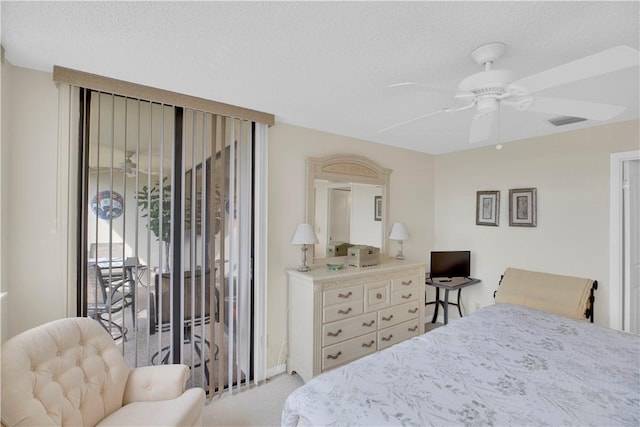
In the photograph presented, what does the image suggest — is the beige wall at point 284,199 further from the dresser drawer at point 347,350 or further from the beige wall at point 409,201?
the dresser drawer at point 347,350

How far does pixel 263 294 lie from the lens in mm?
2604

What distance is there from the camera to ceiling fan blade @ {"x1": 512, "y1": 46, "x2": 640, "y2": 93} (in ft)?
3.56

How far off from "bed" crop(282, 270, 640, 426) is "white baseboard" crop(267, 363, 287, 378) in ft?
4.75

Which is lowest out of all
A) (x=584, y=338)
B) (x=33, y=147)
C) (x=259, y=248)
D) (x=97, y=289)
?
(x=584, y=338)

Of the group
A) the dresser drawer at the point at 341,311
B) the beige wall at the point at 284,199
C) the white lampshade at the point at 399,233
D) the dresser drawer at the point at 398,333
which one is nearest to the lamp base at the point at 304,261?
the beige wall at the point at 284,199

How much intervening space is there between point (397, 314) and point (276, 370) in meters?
1.31

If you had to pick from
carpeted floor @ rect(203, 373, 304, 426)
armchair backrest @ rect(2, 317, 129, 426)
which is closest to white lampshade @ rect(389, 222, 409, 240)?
carpeted floor @ rect(203, 373, 304, 426)

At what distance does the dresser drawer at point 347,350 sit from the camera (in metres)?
2.49

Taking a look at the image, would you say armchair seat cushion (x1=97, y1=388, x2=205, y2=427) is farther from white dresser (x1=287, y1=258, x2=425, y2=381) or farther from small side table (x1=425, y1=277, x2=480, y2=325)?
small side table (x1=425, y1=277, x2=480, y2=325)

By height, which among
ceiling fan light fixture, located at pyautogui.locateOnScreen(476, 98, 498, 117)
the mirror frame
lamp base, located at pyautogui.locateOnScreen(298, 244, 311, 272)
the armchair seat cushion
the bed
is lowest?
the armchair seat cushion

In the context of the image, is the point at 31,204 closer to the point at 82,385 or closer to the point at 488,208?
the point at 82,385

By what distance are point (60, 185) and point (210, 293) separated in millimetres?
1235

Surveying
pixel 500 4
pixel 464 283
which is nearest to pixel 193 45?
pixel 500 4

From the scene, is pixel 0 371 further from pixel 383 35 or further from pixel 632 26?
pixel 632 26
